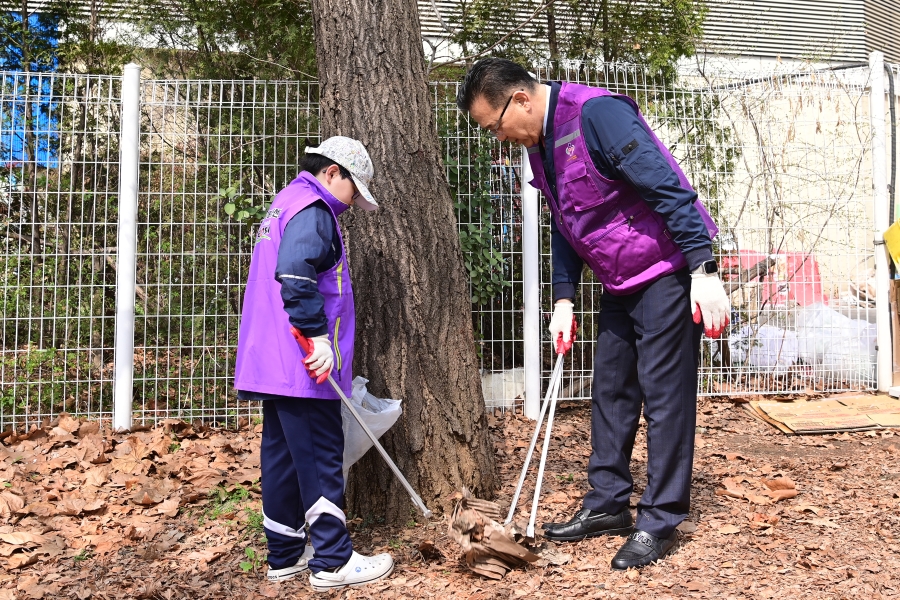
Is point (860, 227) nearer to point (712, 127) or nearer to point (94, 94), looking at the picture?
point (712, 127)

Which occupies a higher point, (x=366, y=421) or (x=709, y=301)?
(x=709, y=301)

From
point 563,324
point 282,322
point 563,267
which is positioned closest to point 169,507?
point 282,322

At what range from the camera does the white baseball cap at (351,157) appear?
2.72 m

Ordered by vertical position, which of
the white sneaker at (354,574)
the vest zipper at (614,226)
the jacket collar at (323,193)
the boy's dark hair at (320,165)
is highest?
the boy's dark hair at (320,165)

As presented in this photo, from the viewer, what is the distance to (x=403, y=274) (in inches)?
126

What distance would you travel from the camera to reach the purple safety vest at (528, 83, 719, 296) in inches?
103

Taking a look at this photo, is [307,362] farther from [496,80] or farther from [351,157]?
[496,80]

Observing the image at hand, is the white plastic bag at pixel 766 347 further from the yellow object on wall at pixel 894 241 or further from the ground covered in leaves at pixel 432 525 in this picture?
the yellow object on wall at pixel 894 241

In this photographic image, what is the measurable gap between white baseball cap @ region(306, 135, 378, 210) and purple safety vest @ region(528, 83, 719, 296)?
72 centimetres

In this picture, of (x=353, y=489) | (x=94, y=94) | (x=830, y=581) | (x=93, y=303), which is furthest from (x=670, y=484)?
(x=94, y=94)

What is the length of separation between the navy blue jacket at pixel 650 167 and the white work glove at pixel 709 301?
0.19 ft

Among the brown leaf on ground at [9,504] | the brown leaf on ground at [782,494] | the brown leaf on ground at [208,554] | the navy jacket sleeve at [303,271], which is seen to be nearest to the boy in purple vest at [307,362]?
the navy jacket sleeve at [303,271]

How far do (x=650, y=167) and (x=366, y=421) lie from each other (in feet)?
4.70

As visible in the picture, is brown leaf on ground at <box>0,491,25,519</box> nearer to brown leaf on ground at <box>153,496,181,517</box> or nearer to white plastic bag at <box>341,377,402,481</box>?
brown leaf on ground at <box>153,496,181,517</box>
